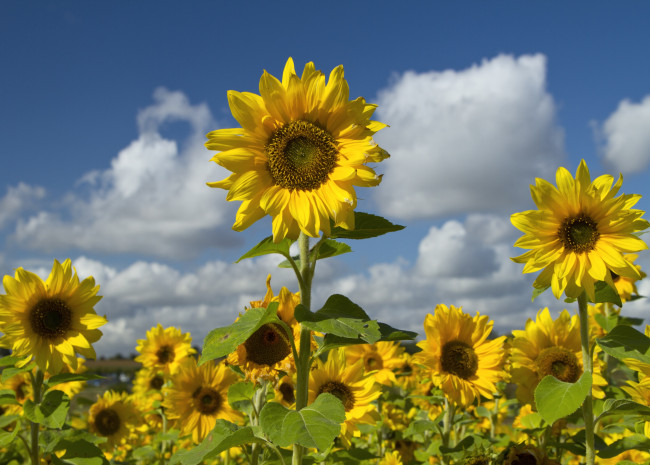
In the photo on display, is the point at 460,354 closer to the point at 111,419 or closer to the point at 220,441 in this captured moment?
the point at 220,441

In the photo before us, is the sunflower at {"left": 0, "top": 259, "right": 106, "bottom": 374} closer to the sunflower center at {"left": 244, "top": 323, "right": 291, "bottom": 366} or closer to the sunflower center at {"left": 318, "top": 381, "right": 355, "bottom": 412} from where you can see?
the sunflower center at {"left": 244, "top": 323, "right": 291, "bottom": 366}

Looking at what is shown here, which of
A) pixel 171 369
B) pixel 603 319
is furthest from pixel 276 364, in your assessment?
pixel 171 369

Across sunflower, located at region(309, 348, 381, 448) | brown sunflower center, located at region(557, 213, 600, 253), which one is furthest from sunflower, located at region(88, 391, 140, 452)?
brown sunflower center, located at region(557, 213, 600, 253)

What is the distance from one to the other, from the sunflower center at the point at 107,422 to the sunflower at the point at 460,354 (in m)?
4.45

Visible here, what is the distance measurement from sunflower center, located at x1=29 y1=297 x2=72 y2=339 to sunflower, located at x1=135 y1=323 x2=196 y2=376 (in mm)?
3105

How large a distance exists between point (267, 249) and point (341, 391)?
1892 mm

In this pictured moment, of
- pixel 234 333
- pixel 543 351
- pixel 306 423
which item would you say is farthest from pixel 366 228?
pixel 543 351

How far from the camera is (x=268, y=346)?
136 inches

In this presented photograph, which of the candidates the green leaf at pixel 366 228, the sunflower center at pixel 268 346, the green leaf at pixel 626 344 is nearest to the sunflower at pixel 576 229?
the green leaf at pixel 626 344

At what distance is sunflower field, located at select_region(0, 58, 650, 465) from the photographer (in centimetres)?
242

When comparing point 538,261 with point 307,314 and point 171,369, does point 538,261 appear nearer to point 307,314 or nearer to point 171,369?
point 307,314

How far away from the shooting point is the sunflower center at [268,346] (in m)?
3.43

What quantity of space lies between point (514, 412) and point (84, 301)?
5.50 m

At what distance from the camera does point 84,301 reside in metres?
4.34
